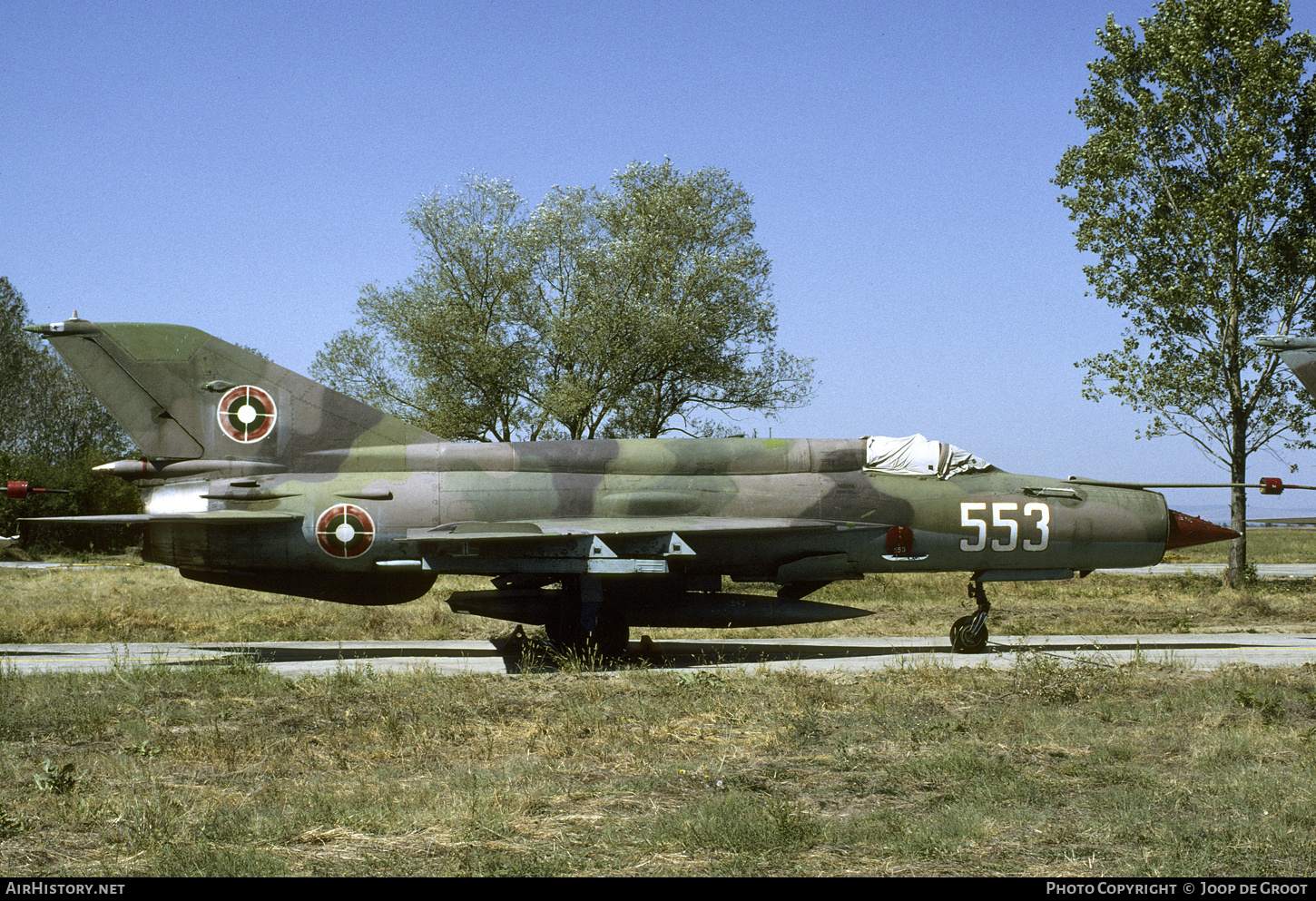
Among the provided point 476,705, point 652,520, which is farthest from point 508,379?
point 476,705

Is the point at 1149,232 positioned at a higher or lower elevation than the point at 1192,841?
higher

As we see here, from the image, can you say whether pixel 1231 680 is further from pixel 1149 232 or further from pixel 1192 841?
pixel 1149 232

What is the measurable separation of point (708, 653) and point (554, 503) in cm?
363

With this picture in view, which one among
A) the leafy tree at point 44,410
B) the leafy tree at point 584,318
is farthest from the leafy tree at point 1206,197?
the leafy tree at point 44,410

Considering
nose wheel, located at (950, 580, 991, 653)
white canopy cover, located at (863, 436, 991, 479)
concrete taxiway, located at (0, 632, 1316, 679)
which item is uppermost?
white canopy cover, located at (863, 436, 991, 479)

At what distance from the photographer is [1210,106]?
30.5 m

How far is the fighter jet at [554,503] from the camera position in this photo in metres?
15.3

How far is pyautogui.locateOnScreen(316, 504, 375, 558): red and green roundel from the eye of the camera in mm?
15297

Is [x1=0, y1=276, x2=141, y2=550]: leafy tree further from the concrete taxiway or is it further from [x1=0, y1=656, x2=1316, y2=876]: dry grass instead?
[x1=0, y1=656, x2=1316, y2=876]: dry grass

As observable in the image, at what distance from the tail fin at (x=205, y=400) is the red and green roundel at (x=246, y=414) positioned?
14 millimetres

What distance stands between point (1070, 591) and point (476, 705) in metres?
22.7

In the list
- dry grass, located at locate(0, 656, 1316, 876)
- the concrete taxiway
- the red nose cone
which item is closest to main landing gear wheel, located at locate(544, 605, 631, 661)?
the concrete taxiway

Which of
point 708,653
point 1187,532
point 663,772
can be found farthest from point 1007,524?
point 663,772

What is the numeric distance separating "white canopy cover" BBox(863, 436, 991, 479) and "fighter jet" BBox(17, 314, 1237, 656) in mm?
29
